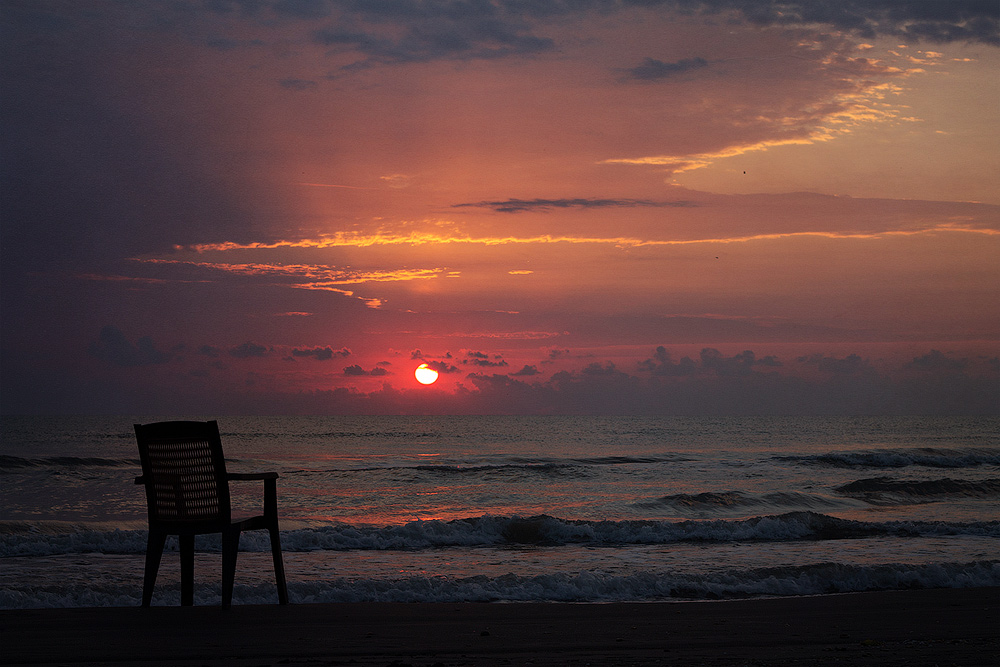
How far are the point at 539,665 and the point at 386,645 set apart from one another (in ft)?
3.73

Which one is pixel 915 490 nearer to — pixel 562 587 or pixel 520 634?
pixel 562 587

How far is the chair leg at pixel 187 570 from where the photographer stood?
5.88 m

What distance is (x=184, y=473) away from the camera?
555 centimetres

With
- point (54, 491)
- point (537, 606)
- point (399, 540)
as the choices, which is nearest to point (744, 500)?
point (399, 540)

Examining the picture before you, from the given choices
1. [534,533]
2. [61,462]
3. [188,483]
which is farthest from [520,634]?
[61,462]

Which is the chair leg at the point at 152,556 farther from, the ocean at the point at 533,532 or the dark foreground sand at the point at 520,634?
the ocean at the point at 533,532

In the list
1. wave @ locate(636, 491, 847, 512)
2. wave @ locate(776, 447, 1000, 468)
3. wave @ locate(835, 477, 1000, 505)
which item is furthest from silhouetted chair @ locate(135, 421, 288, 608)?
wave @ locate(776, 447, 1000, 468)

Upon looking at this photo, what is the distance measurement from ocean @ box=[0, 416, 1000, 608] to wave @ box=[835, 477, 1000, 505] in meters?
0.07

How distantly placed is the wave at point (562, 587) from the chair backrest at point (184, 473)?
62.3 inches

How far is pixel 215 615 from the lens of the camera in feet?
18.9

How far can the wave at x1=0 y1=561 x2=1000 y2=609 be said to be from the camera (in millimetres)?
6805

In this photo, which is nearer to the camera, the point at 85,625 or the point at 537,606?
the point at 85,625

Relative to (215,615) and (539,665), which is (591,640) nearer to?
(539,665)

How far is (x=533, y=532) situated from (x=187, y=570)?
6.25 metres
